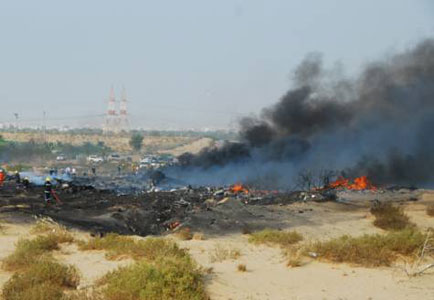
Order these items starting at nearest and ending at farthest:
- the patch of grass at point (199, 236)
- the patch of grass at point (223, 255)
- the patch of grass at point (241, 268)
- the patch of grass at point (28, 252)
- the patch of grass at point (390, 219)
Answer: the patch of grass at point (28, 252)
the patch of grass at point (241, 268)
the patch of grass at point (223, 255)
the patch of grass at point (199, 236)
the patch of grass at point (390, 219)

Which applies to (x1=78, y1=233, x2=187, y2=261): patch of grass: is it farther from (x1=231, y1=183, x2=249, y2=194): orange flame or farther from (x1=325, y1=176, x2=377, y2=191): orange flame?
(x1=325, y1=176, x2=377, y2=191): orange flame

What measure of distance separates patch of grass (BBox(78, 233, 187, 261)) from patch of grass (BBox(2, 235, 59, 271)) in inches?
34.9

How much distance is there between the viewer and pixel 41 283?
10.5 meters

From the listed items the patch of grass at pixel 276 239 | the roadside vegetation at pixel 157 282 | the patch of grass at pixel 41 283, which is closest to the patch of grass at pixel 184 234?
the patch of grass at pixel 276 239

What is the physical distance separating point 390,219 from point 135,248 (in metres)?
13.1

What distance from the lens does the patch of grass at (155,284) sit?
31.8 feet

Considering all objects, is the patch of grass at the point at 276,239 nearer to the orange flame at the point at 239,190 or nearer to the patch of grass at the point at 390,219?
the patch of grass at the point at 390,219

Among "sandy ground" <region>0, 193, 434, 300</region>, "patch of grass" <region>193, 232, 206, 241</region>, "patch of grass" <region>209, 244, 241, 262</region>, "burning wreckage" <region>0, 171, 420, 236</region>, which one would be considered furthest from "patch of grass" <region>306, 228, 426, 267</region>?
"burning wreckage" <region>0, 171, 420, 236</region>

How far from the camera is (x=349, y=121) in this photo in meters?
54.9

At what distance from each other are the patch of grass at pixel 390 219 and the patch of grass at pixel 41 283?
1495 centimetres

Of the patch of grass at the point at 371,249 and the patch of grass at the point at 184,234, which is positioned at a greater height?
the patch of grass at the point at 371,249

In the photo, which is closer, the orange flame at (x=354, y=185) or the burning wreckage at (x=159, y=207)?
the burning wreckage at (x=159, y=207)

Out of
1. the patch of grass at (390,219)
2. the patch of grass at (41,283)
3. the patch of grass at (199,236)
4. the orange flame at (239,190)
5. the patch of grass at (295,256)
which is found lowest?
the orange flame at (239,190)

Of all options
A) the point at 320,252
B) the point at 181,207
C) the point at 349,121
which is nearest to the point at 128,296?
the point at 320,252
